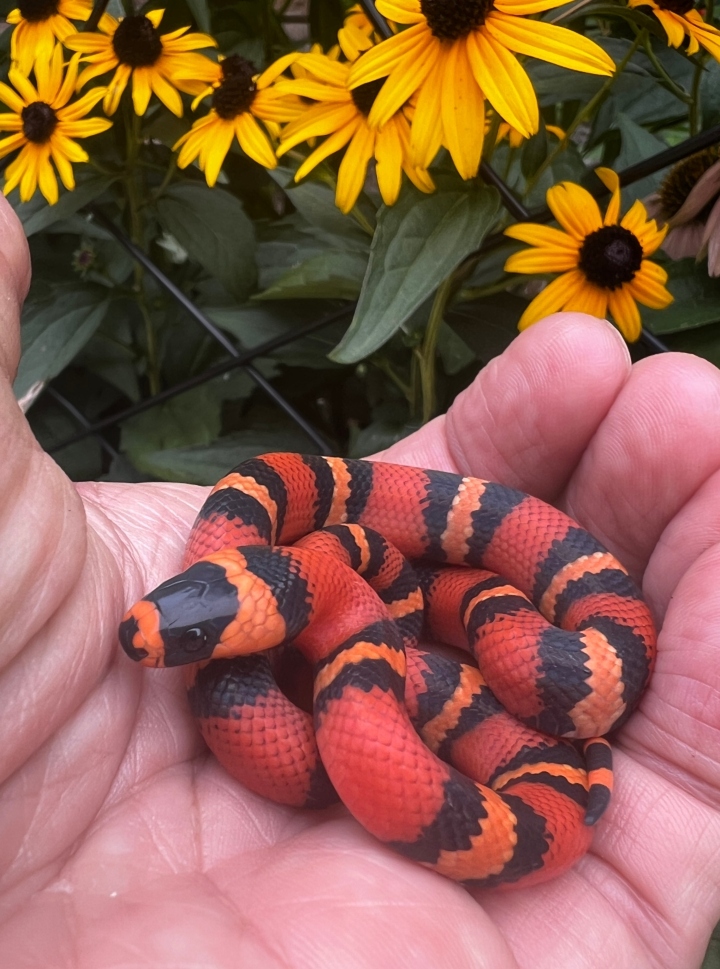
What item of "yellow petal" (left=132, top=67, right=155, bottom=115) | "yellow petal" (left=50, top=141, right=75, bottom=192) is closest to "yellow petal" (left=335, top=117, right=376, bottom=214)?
"yellow petal" (left=132, top=67, right=155, bottom=115)

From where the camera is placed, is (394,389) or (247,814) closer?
(247,814)

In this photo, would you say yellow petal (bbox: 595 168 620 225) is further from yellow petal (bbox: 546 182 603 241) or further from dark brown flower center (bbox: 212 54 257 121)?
dark brown flower center (bbox: 212 54 257 121)

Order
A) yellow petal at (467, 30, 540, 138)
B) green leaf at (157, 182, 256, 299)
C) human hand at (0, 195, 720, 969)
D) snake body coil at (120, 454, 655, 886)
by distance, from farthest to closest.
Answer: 1. green leaf at (157, 182, 256, 299)
2. yellow petal at (467, 30, 540, 138)
3. snake body coil at (120, 454, 655, 886)
4. human hand at (0, 195, 720, 969)

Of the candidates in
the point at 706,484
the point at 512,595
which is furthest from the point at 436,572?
the point at 706,484

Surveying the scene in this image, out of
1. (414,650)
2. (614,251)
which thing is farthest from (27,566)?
(614,251)

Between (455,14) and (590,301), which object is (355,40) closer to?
(455,14)

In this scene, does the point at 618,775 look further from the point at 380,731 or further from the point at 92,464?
the point at 92,464
